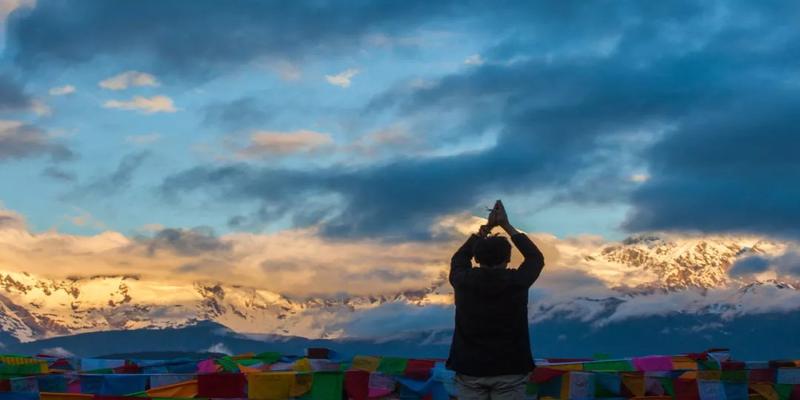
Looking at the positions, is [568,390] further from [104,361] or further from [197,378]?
[104,361]

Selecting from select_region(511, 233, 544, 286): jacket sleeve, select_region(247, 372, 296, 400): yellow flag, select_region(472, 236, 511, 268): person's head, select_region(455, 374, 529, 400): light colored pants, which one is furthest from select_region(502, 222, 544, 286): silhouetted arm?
select_region(247, 372, 296, 400): yellow flag

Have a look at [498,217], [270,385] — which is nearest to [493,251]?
[498,217]

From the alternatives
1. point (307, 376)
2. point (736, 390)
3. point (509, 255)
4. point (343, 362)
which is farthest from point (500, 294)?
point (343, 362)

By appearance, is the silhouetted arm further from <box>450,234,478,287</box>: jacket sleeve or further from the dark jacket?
<box>450,234,478,287</box>: jacket sleeve

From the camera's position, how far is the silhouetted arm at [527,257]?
1376 cm

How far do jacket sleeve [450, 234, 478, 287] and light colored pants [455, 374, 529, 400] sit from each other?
1.07m

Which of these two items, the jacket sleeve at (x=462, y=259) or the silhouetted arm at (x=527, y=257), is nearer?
the silhouetted arm at (x=527, y=257)

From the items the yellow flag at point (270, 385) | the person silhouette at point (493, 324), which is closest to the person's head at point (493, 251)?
the person silhouette at point (493, 324)

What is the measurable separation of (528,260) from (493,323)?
78 cm

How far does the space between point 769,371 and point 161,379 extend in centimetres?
1044

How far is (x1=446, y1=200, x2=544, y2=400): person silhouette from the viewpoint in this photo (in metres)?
13.6

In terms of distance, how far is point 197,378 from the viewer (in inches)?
814

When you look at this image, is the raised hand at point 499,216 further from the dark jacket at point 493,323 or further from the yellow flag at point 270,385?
the yellow flag at point 270,385

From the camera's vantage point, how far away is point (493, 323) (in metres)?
13.8
